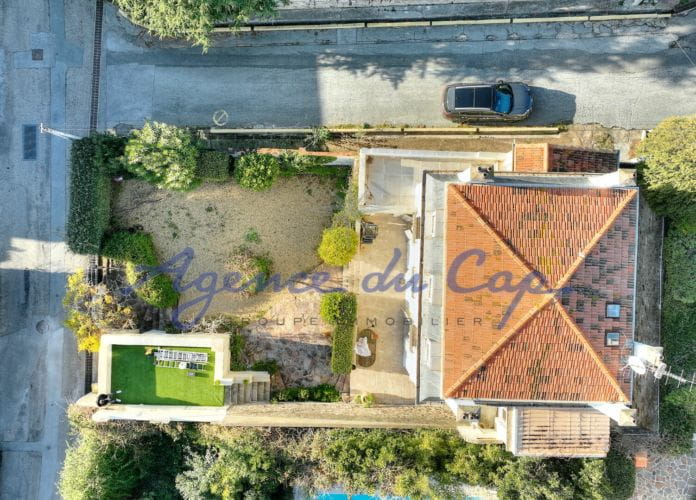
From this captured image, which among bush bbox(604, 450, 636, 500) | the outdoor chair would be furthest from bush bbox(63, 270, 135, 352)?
bush bbox(604, 450, 636, 500)

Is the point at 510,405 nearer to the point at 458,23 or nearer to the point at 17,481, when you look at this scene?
the point at 458,23

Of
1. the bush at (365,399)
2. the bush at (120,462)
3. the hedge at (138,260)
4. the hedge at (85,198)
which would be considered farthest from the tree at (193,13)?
the bush at (120,462)

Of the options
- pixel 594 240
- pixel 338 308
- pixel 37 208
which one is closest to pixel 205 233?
pixel 338 308

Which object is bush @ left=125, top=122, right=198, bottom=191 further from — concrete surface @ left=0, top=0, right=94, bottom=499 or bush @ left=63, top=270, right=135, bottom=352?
bush @ left=63, top=270, right=135, bottom=352

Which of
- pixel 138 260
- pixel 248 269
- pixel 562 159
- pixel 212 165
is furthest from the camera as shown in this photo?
pixel 248 269

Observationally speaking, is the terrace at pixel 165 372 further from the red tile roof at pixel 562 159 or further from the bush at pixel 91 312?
the red tile roof at pixel 562 159

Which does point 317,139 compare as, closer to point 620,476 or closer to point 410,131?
point 410,131
